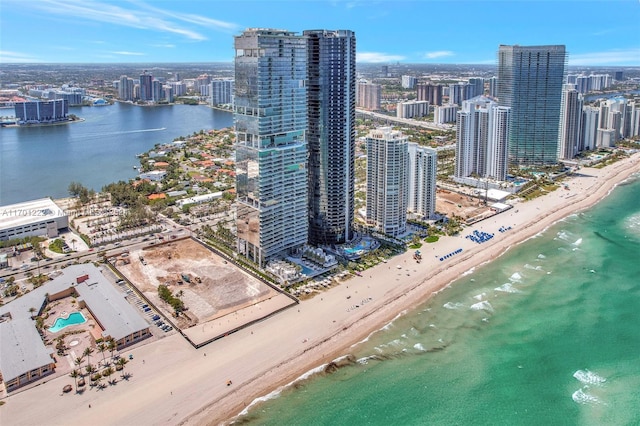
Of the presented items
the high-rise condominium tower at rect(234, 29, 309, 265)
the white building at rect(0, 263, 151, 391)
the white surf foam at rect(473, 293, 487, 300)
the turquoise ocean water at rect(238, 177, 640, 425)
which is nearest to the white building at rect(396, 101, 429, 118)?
the turquoise ocean water at rect(238, 177, 640, 425)

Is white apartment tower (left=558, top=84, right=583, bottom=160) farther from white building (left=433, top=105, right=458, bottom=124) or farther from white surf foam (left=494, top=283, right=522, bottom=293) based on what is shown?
white surf foam (left=494, top=283, right=522, bottom=293)

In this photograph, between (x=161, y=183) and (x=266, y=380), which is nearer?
(x=266, y=380)

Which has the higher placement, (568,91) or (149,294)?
(568,91)

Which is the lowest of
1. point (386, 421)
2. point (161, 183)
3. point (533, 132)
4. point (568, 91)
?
point (386, 421)

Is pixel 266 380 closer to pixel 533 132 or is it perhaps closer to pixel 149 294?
pixel 149 294

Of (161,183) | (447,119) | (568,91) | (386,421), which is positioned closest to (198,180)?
(161,183)
